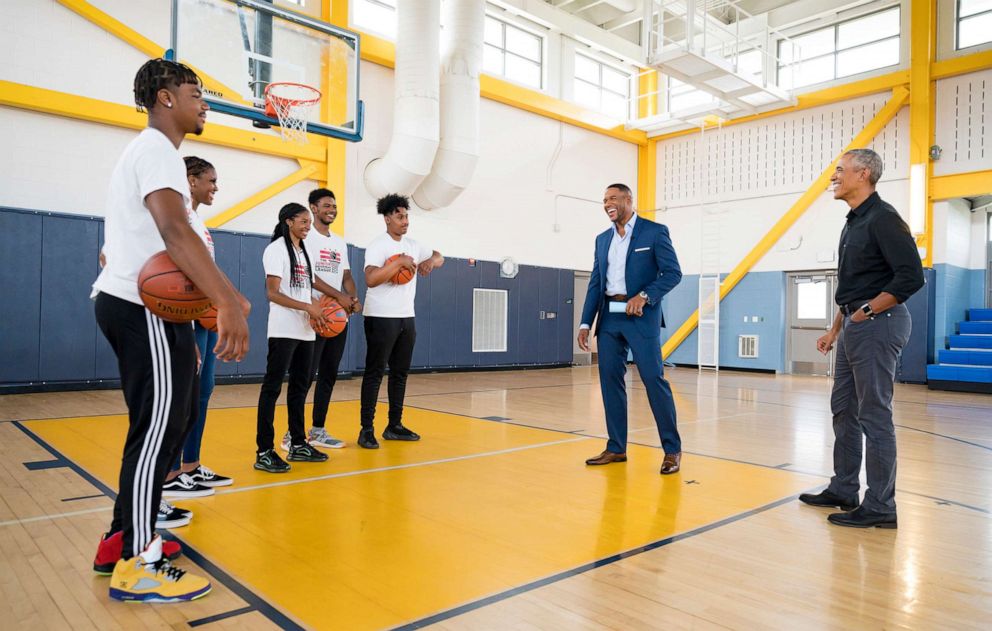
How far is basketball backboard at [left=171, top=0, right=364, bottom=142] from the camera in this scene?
675 centimetres

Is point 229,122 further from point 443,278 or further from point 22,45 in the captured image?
point 443,278

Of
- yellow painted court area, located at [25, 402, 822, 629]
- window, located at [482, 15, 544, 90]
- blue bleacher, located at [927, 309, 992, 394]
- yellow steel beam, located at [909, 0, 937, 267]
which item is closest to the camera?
yellow painted court area, located at [25, 402, 822, 629]

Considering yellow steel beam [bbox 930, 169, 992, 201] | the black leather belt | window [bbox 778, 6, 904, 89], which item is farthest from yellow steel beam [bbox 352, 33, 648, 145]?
the black leather belt

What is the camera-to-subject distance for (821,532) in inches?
111

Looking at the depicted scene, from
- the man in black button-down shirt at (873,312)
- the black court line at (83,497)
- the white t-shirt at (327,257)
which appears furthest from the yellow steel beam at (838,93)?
the black court line at (83,497)

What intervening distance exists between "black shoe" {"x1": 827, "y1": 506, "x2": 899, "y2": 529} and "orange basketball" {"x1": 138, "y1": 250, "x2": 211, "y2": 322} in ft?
9.08

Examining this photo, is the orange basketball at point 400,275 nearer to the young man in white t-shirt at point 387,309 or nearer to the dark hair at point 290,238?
the young man in white t-shirt at point 387,309

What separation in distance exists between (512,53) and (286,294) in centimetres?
1014

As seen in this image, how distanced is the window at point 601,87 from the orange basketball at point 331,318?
1089cm

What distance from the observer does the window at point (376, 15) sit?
10.4 metres

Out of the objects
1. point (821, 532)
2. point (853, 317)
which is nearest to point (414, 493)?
point (821, 532)

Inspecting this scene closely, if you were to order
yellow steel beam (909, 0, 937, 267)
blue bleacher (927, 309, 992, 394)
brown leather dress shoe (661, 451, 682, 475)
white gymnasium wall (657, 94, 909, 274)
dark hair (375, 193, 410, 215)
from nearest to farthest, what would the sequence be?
brown leather dress shoe (661, 451, 682, 475) < dark hair (375, 193, 410, 215) < blue bleacher (927, 309, 992, 394) < yellow steel beam (909, 0, 937, 267) < white gymnasium wall (657, 94, 909, 274)

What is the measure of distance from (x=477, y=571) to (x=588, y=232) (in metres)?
12.2

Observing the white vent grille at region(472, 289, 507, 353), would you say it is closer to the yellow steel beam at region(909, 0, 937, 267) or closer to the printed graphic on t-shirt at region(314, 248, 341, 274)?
the yellow steel beam at region(909, 0, 937, 267)
